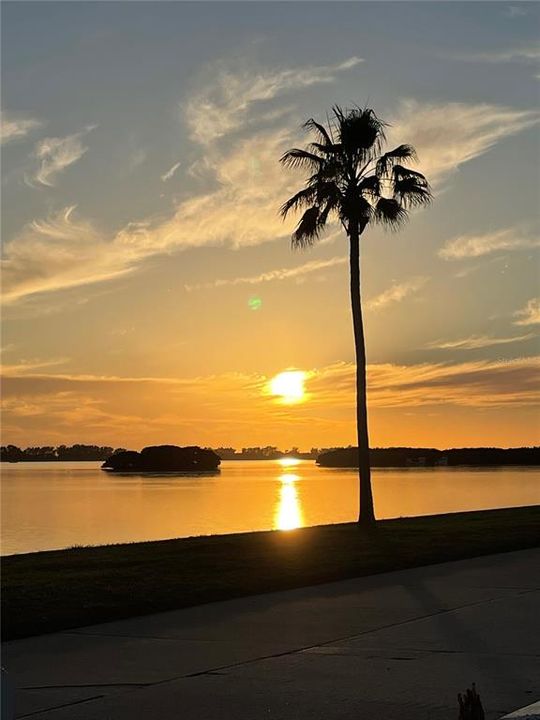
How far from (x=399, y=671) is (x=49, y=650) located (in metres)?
3.34

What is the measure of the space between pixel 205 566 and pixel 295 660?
731 cm

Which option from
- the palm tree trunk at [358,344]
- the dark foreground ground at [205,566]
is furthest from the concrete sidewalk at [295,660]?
the palm tree trunk at [358,344]

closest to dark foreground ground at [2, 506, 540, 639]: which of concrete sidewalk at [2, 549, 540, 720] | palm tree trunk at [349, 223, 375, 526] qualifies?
concrete sidewalk at [2, 549, 540, 720]

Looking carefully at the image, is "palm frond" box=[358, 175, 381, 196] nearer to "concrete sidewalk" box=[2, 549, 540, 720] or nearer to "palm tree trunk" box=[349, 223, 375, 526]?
"palm tree trunk" box=[349, 223, 375, 526]

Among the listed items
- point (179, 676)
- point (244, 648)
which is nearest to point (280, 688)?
point (179, 676)

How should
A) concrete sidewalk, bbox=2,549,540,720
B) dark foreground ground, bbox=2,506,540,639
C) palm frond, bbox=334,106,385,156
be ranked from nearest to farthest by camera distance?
concrete sidewalk, bbox=2,549,540,720
dark foreground ground, bbox=2,506,540,639
palm frond, bbox=334,106,385,156

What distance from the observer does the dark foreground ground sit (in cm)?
1233

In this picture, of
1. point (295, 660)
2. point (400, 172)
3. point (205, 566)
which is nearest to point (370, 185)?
point (400, 172)

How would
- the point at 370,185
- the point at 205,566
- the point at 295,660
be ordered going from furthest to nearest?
the point at 370,185
the point at 205,566
the point at 295,660

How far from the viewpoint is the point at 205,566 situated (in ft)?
54.1

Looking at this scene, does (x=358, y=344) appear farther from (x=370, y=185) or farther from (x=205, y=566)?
(x=205, y=566)

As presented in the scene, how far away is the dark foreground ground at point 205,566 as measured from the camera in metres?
12.3

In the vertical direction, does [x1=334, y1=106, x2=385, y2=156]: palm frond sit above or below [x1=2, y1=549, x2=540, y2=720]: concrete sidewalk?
above

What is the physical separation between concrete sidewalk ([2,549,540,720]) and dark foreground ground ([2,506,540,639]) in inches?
21.2
